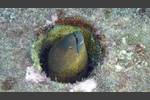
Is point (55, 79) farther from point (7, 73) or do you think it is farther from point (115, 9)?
point (115, 9)

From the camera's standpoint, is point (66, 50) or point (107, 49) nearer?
point (66, 50)

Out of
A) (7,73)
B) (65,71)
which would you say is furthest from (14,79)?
(65,71)

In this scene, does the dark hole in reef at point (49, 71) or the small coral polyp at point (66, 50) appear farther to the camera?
the dark hole in reef at point (49, 71)

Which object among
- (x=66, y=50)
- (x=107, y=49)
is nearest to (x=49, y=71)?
(x=66, y=50)

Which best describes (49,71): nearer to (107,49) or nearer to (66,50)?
(66,50)

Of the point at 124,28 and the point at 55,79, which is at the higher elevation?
the point at 124,28
